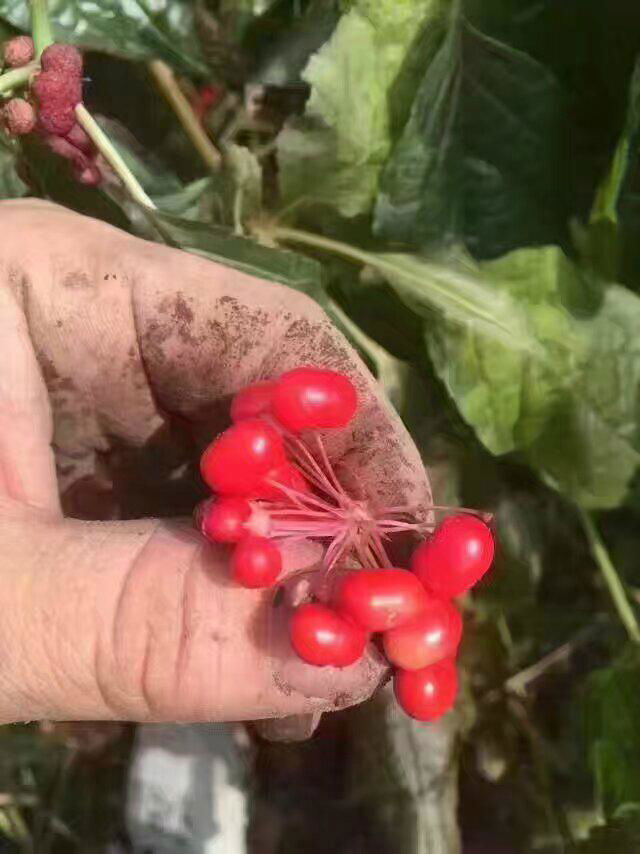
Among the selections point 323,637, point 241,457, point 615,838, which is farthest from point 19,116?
point 615,838

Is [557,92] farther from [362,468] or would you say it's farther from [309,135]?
[362,468]

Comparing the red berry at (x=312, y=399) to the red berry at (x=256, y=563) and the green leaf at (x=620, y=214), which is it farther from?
the green leaf at (x=620, y=214)

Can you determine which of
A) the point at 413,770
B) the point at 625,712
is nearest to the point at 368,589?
the point at 625,712

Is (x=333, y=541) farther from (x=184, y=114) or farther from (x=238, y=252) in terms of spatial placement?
(x=184, y=114)

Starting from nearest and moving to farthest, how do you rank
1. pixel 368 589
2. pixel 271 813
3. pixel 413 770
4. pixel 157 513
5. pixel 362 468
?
pixel 368 589, pixel 362 468, pixel 157 513, pixel 413 770, pixel 271 813

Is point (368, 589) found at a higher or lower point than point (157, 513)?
higher

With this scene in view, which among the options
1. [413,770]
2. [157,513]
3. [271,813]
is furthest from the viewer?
[271,813]
